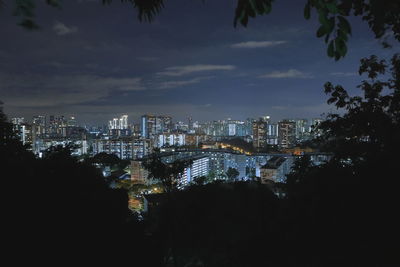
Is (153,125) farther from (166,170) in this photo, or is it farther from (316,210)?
(316,210)

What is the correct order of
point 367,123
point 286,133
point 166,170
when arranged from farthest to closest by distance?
point 286,133 < point 166,170 < point 367,123

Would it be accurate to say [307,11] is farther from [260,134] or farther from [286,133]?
[260,134]

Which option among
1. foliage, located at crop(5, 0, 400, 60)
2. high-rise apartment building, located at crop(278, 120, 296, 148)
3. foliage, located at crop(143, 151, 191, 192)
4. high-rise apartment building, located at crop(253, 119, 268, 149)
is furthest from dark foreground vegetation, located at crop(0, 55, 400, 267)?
high-rise apartment building, located at crop(253, 119, 268, 149)

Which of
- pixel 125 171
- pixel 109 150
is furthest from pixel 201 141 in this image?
pixel 125 171

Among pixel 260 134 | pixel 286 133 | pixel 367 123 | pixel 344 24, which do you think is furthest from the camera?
pixel 260 134

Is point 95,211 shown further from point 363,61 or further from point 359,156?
point 363,61

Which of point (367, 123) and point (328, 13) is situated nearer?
point (328, 13)

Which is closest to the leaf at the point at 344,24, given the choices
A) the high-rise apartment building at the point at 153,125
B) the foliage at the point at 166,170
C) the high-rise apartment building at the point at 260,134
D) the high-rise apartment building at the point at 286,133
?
the foliage at the point at 166,170

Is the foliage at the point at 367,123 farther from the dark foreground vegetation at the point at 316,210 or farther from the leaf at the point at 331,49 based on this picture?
the leaf at the point at 331,49

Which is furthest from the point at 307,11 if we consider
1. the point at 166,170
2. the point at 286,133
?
the point at 286,133

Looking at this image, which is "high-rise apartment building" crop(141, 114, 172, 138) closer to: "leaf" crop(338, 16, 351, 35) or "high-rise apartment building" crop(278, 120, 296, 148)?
"high-rise apartment building" crop(278, 120, 296, 148)

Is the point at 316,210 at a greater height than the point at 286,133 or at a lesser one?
greater

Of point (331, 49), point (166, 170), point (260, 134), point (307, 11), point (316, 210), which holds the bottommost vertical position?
point (260, 134)
